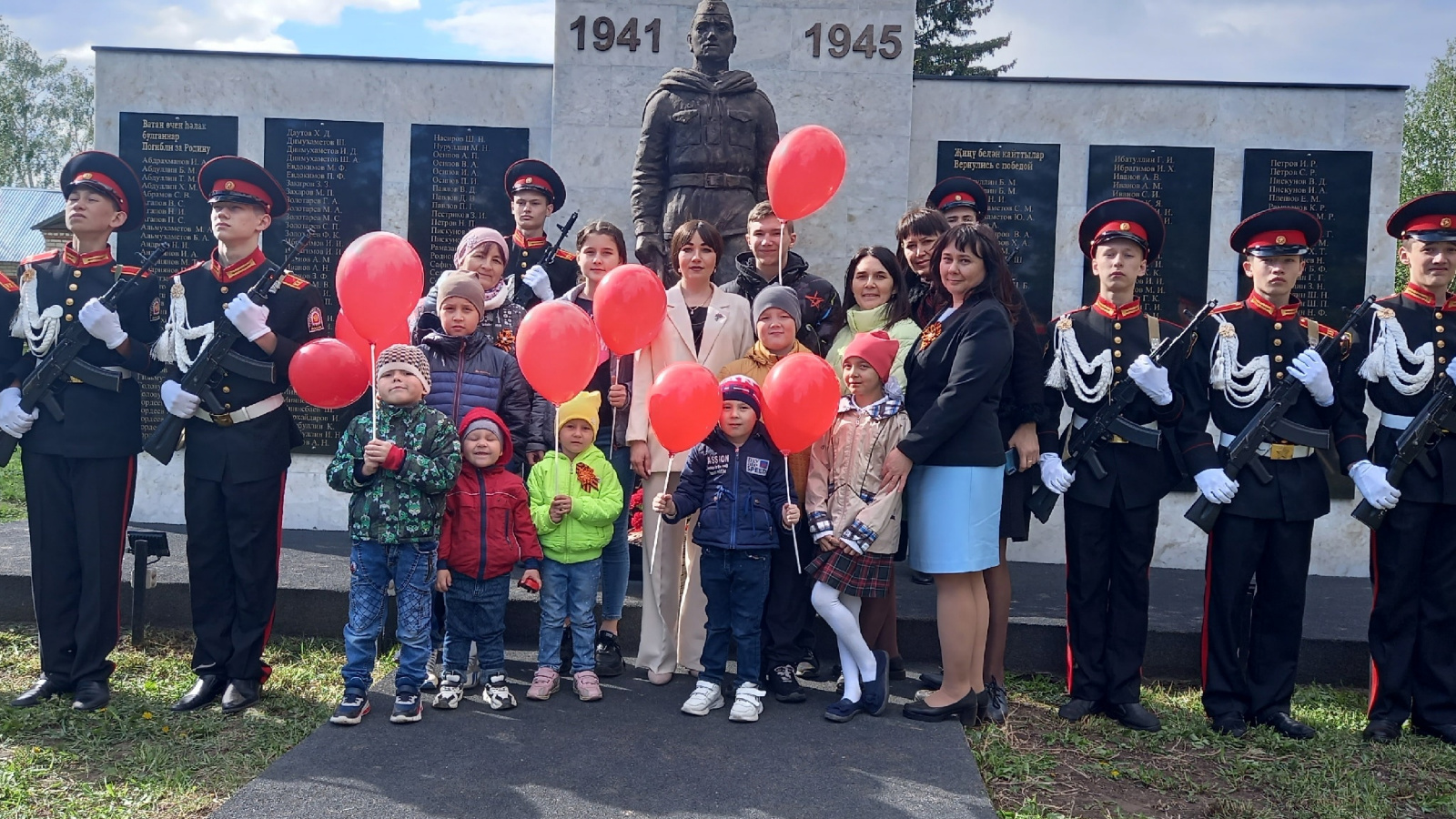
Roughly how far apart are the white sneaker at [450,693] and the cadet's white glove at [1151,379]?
278 cm

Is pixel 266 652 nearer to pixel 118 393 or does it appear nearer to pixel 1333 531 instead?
pixel 118 393

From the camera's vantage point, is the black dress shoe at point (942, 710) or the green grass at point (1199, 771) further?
the black dress shoe at point (942, 710)

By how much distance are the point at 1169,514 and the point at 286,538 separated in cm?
536

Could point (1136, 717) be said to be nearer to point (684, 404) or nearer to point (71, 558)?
point (684, 404)

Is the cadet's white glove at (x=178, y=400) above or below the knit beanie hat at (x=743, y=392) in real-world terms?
below

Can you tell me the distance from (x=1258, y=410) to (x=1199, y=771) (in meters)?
1.37

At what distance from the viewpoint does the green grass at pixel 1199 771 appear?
3.42 m

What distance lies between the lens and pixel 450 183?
21.7 ft

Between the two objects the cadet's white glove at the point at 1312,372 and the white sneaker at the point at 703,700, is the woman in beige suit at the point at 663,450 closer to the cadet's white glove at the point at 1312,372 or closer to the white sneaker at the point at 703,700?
the white sneaker at the point at 703,700

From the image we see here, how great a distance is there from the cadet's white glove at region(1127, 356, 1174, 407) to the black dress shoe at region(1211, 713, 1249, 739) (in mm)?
1236

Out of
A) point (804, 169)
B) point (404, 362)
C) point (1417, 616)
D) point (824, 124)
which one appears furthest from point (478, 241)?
point (1417, 616)

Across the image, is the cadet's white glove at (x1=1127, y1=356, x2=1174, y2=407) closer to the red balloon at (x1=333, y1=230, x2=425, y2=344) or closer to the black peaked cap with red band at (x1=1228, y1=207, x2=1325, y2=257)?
the black peaked cap with red band at (x1=1228, y1=207, x2=1325, y2=257)

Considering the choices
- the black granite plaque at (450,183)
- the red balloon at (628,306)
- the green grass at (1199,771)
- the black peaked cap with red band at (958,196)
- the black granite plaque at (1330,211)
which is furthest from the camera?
the black granite plaque at (450,183)

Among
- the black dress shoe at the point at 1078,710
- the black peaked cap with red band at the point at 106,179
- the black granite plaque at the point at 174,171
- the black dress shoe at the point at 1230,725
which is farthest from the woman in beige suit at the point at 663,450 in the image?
the black granite plaque at the point at 174,171
